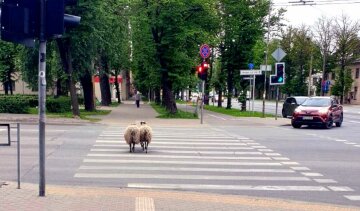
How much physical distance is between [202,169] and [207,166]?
0.44 metres

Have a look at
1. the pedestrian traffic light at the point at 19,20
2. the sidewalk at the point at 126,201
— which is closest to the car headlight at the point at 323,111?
the sidewalk at the point at 126,201

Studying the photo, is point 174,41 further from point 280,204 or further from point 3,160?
point 280,204

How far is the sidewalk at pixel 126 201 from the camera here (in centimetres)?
666

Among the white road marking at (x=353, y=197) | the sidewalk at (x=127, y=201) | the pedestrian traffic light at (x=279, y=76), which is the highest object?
the pedestrian traffic light at (x=279, y=76)

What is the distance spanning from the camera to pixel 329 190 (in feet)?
29.1

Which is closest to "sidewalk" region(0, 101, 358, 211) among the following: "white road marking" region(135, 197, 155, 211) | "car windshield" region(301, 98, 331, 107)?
"white road marking" region(135, 197, 155, 211)

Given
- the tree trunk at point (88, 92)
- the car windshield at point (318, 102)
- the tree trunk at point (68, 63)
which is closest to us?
the car windshield at point (318, 102)

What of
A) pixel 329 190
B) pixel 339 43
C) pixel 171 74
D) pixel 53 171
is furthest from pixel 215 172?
pixel 339 43

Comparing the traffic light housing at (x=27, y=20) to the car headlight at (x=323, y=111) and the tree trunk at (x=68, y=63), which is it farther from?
the car headlight at (x=323, y=111)

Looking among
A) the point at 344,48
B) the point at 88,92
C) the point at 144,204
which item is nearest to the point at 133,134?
the point at 144,204

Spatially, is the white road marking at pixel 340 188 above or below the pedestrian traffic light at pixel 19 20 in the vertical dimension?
below

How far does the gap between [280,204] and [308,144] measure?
9.76 meters

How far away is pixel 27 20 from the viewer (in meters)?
6.80

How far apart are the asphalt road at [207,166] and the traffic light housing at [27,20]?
10.4 feet
